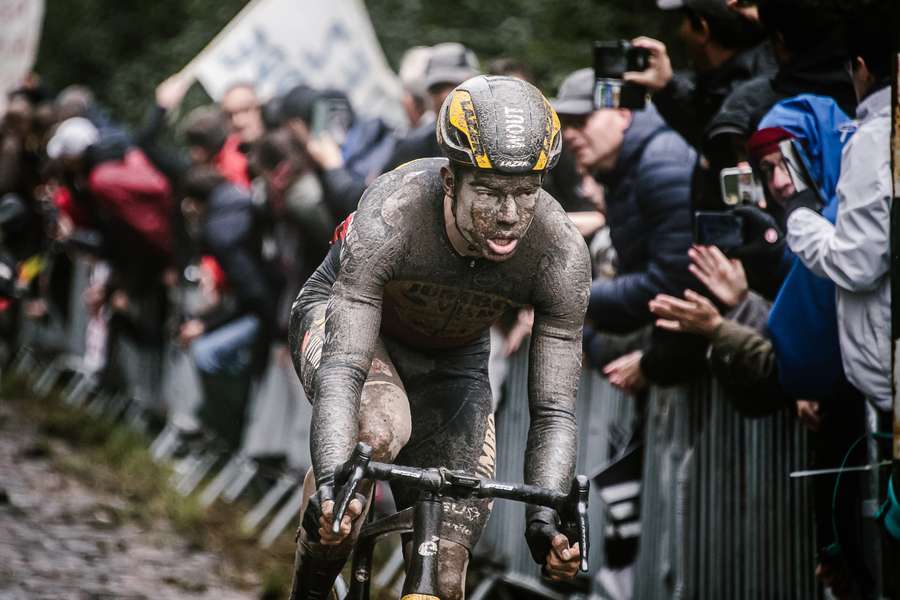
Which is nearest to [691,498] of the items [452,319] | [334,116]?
[452,319]

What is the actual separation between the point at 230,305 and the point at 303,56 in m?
2.18

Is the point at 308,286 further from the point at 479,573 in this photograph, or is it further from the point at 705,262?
the point at 479,573

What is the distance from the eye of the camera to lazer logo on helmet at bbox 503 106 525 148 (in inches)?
191

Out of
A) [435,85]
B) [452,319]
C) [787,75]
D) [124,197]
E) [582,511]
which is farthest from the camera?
[124,197]

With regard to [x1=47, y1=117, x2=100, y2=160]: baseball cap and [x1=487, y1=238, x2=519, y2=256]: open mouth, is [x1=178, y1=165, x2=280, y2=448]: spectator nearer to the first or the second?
[x1=47, y1=117, x2=100, y2=160]: baseball cap

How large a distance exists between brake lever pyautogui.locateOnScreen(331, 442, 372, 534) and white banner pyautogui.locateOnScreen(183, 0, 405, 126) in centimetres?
773

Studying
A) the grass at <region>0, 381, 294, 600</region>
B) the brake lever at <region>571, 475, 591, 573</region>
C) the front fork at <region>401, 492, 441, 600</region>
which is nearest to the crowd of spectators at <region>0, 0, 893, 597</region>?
the grass at <region>0, 381, 294, 600</region>

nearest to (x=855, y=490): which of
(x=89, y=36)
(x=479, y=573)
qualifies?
(x=479, y=573)

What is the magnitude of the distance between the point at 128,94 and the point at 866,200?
→ 686 inches

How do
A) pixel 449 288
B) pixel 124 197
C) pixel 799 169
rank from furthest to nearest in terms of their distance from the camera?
1. pixel 124 197
2. pixel 799 169
3. pixel 449 288

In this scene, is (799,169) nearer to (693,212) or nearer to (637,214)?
(693,212)

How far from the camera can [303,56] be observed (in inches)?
492

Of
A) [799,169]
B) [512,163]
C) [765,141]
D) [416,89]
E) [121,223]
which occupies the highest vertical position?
[121,223]

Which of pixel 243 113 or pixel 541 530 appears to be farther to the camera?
pixel 243 113
